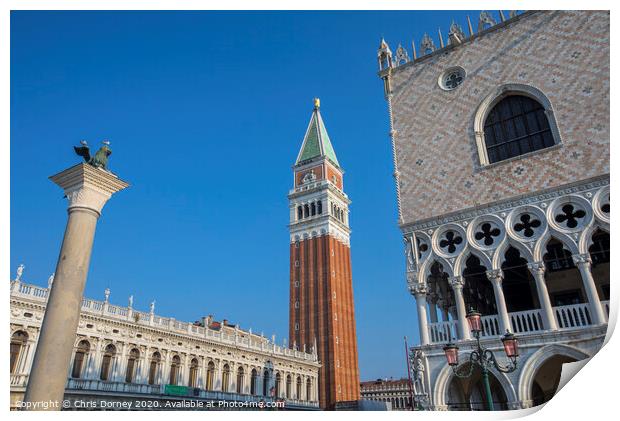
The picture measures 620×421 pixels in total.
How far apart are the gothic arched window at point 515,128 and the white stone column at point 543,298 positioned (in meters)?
3.20

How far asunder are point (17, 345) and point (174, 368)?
30.8 feet

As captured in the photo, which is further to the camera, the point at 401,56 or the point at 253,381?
the point at 253,381

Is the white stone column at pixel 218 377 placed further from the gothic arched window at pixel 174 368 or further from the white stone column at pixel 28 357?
the white stone column at pixel 28 357

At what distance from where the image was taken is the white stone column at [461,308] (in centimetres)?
1171

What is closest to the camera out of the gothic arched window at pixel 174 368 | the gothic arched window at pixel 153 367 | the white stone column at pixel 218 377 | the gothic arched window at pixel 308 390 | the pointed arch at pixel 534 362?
the pointed arch at pixel 534 362

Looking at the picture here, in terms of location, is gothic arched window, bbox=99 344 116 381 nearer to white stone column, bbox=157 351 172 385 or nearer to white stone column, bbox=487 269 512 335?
white stone column, bbox=157 351 172 385

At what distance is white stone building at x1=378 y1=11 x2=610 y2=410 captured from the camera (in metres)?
10.9

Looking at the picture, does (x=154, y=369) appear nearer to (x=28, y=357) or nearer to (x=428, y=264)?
(x=28, y=357)

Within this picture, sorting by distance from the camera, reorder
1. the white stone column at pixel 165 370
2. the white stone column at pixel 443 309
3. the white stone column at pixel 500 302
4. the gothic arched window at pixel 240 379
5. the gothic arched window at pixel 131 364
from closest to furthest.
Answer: the white stone column at pixel 500 302 → the white stone column at pixel 443 309 → the gothic arched window at pixel 131 364 → the white stone column at pixel 165 370 → the gothic arched window at pixel 240 379

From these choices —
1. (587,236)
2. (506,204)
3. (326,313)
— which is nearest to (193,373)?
(326,313)

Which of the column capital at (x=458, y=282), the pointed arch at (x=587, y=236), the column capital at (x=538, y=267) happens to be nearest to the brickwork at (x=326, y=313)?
the column capital at (x=458, y=282)

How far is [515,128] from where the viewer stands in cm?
1297

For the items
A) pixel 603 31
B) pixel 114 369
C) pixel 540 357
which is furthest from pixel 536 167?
pixel 114 369

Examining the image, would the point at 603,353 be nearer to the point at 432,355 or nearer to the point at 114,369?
the point at 432,355
